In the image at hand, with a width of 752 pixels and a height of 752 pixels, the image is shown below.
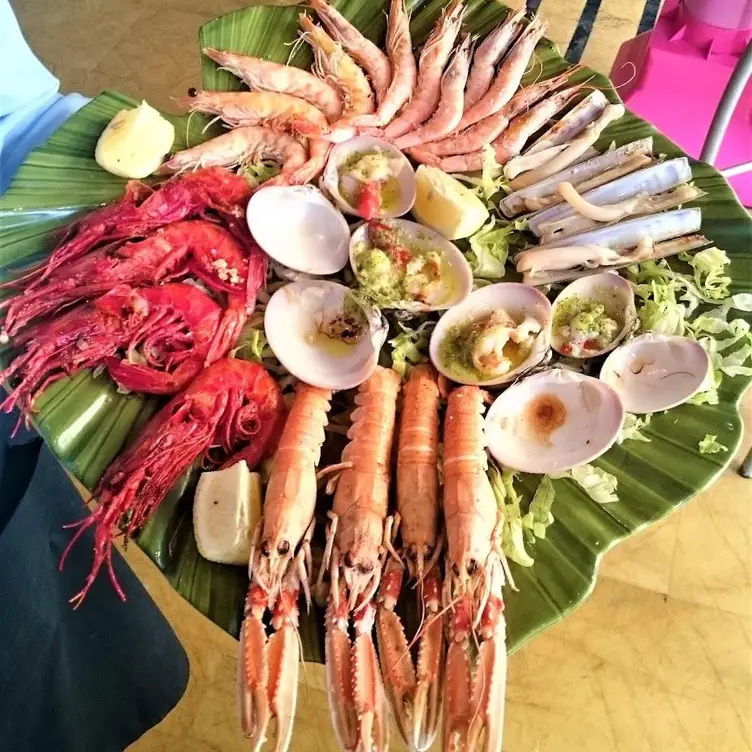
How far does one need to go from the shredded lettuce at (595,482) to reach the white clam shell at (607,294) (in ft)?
1.11

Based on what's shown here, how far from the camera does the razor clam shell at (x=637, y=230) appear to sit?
1.82 meters

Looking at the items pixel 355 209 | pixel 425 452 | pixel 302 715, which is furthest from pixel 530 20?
pixel 302 715

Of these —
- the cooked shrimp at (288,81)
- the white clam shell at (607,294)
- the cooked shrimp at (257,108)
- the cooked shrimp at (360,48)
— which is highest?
the cooked shrimp at (360,48)

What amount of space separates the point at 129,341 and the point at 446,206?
85 centimetres

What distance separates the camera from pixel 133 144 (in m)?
1.93

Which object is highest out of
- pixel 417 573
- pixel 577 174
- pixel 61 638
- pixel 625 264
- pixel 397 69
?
pixel 397 69

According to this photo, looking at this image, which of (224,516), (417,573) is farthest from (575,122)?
(224,516)

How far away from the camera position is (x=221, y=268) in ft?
5.95

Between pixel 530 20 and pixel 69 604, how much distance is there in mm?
2075

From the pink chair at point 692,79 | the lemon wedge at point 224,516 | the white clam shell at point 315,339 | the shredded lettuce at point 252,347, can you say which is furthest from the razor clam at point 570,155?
the lemon wedge at point 224,516

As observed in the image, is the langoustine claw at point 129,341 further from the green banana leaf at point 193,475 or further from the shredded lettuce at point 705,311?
the shredded lettuce at point 705,311

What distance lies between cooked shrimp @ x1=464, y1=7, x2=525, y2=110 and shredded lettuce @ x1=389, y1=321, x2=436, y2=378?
0.79 meters

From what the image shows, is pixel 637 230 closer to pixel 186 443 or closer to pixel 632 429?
pixel 632 429

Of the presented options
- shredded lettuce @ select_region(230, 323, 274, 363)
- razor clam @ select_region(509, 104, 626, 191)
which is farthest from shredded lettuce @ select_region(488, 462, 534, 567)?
razor clam @ select_region(509, 104, 626, 191)
